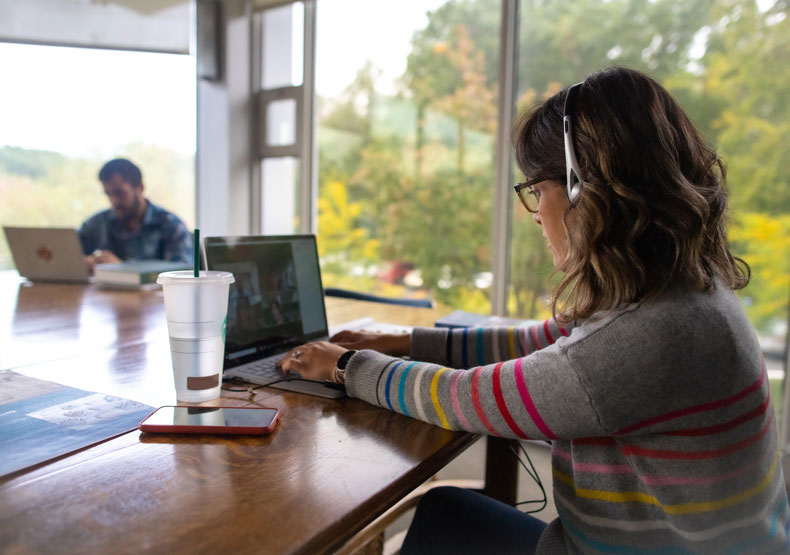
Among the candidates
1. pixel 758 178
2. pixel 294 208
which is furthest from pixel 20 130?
pixel 758 178

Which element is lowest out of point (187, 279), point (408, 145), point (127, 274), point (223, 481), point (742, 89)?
point (223, 481)

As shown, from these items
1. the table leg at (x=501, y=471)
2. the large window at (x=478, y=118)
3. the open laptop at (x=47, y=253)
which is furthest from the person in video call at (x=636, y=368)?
the open laptop at (x=47, y=253)

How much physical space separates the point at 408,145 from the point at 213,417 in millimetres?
2931

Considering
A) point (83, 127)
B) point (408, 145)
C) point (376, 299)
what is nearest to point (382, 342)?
point (376, 299)

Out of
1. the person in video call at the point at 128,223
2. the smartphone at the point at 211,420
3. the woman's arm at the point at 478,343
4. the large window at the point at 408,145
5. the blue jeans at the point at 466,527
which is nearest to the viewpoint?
the smartphone at the point at 211,420

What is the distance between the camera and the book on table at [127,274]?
230 cm

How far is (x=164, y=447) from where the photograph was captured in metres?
0.79

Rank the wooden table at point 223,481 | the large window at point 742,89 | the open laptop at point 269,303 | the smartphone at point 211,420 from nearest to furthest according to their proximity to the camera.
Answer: the wooden table at point 223,481 < the smartphone at point 211,420 < the open laptop at point 269,303 < the large window at point 742,89

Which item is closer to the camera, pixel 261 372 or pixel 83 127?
pixel 261 372

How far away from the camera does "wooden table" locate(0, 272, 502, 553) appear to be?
1.89ft

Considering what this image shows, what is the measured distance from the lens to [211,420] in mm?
856

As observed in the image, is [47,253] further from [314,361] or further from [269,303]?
[314,361]

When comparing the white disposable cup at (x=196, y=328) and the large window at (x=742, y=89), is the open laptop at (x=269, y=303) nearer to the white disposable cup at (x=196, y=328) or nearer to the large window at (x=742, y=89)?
the white disposable cup at (x=196, y=328)

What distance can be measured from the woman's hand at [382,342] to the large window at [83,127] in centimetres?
297
